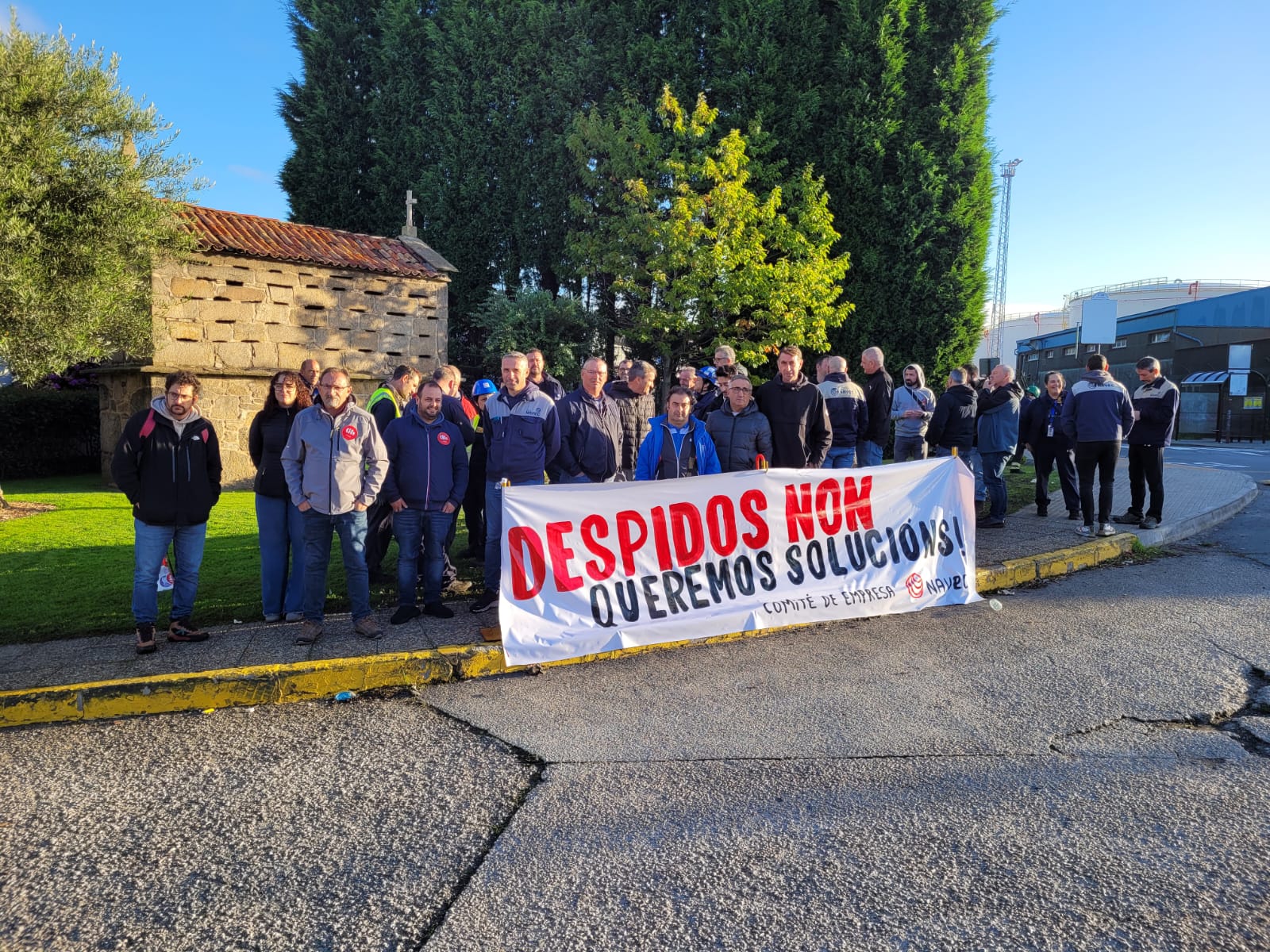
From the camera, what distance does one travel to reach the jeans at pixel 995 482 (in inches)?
389

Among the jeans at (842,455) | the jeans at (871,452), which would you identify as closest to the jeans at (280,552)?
the jeans at (842,455)

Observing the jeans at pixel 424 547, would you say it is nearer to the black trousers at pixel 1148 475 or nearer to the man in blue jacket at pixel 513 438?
the man in blue jacket at pixel 513 438

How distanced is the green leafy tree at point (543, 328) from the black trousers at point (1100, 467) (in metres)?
14.8

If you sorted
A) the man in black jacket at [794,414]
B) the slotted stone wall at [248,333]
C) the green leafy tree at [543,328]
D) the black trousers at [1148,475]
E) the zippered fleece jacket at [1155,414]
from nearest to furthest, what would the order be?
1. the man in black jacket at [794,414]
2. the zippered fleece jacket at [1155,414]
3. the black trousers at [1148,475]
4. the slotted stone wall at [248,333]
5. the green leafy tree at [543,328]

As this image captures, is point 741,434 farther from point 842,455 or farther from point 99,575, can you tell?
point 99,575

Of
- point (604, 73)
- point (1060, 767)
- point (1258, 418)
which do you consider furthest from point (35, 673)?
point (1258, 418)

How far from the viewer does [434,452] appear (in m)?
6.07

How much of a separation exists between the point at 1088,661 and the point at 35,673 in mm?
6672

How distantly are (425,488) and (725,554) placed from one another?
2.32m

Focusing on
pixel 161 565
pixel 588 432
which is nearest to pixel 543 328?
pixel 588 432

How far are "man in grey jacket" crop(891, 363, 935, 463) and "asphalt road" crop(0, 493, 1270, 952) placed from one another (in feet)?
15.6

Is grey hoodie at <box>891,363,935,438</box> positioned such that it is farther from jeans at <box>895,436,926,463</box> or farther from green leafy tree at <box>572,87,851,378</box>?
green leafy tree at <box>572,87,851,378</box>

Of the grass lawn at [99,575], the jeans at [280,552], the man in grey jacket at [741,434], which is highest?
the man in grey jacket at [741,434]

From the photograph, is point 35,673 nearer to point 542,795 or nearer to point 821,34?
point 542,795
